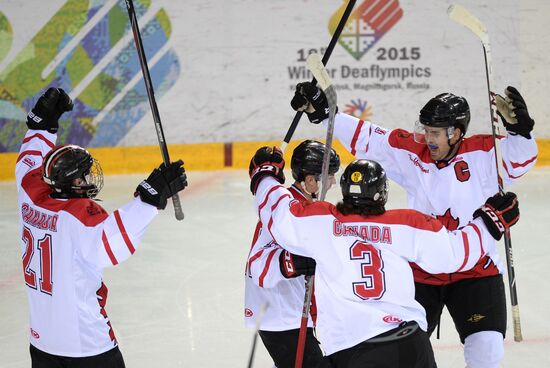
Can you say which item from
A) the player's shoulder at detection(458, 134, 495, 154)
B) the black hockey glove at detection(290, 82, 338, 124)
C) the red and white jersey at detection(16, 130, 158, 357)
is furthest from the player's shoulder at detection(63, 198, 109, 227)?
the player's shoulder at detection(458, 134, 495, 154)

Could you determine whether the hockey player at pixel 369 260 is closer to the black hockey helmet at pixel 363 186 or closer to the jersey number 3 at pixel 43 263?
the black hockey helmet at pixel 363 186

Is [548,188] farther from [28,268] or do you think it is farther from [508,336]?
[28,268]

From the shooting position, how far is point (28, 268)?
10.3ft

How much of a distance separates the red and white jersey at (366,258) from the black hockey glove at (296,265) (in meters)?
0.06

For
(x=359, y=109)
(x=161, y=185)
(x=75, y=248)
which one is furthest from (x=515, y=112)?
(x=359, y=109)

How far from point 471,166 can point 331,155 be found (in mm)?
651

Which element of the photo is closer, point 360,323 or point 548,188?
point 360,323

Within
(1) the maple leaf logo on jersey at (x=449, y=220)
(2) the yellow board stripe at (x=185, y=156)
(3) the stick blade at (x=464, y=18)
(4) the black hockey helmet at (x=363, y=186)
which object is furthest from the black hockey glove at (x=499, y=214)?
(2) the yellow board stripe at (x=185, y=156)

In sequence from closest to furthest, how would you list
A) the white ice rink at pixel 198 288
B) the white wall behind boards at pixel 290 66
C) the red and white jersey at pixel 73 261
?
the red and white jersey at pixel 73 261 → the white ice rink at pixel 198 288 → the white wall behind boards at pixel 290 66

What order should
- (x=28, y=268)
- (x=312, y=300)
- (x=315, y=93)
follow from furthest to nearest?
1. (x=315, y=93)
2. (x=312, y=300)
3. (x=28, y=268)

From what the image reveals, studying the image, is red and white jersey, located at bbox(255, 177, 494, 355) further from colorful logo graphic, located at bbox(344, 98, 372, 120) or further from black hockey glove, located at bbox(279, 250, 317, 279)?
colorful logo graphic, located at bbox(344, 98, 372, 120)

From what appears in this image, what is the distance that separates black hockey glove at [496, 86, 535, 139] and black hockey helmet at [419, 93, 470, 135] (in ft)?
0.49

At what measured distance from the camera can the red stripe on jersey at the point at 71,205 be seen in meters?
3.01

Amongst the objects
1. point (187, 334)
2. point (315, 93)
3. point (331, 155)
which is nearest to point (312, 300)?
point (331, 155)
